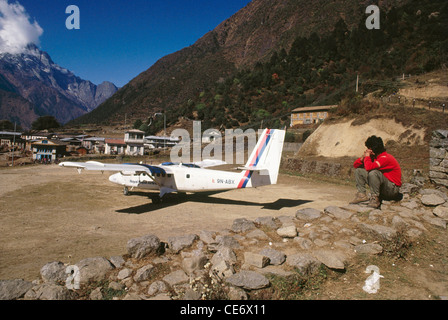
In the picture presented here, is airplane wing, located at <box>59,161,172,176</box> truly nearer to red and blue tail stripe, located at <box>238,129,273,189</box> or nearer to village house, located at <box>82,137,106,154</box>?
red and blue tail stripe, located at <box>238,129,273,189</box>

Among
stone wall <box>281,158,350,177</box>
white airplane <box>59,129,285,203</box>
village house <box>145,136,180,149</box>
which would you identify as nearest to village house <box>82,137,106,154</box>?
village house <box>145,136,180,149</box>

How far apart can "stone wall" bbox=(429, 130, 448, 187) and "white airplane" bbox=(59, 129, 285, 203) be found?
7187 mm

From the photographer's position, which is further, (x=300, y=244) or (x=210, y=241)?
(x=210, y=241)

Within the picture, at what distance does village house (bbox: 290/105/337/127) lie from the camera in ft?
210

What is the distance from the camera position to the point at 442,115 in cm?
2844

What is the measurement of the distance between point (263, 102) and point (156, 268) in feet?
292

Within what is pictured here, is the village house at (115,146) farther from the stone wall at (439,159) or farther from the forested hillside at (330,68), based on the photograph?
the stone wall at (439,159)

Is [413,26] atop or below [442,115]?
atop

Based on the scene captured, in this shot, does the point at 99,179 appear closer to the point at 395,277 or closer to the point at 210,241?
the point at 210,241

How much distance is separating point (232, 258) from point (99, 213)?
34.1 feet

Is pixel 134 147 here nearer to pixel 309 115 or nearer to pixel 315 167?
pixel 309 115

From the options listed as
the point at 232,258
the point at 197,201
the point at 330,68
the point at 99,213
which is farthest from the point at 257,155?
the point at 330,68
